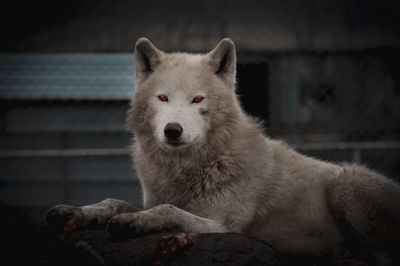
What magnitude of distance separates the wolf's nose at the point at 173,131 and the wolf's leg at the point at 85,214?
56cm

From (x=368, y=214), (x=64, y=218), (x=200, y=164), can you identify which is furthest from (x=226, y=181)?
(x=64, y=218)

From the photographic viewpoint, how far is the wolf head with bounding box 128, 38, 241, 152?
2.90 meters

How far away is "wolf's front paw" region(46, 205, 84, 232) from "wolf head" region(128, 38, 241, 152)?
0.66 meters

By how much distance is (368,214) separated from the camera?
2852mm

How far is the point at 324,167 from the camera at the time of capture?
3.30m

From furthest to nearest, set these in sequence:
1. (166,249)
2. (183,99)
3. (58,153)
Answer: (58,153) → (183,99) → (166,249)

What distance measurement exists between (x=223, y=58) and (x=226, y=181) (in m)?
0.90

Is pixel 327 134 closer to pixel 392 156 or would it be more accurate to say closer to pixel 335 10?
pixel 392 156

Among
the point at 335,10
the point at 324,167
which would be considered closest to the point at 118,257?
the point at 324,167

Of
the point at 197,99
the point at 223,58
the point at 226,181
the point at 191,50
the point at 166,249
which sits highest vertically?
the point at 191,50

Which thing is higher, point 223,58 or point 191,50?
point 191,50

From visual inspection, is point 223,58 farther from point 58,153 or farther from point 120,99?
point 120,99

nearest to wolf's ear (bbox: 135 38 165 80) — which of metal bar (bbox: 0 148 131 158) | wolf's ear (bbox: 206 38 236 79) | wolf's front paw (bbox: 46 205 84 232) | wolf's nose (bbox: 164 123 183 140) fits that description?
wolf's ear (bbox: 206 38 236 79)

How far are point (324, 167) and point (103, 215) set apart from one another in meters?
1.53
